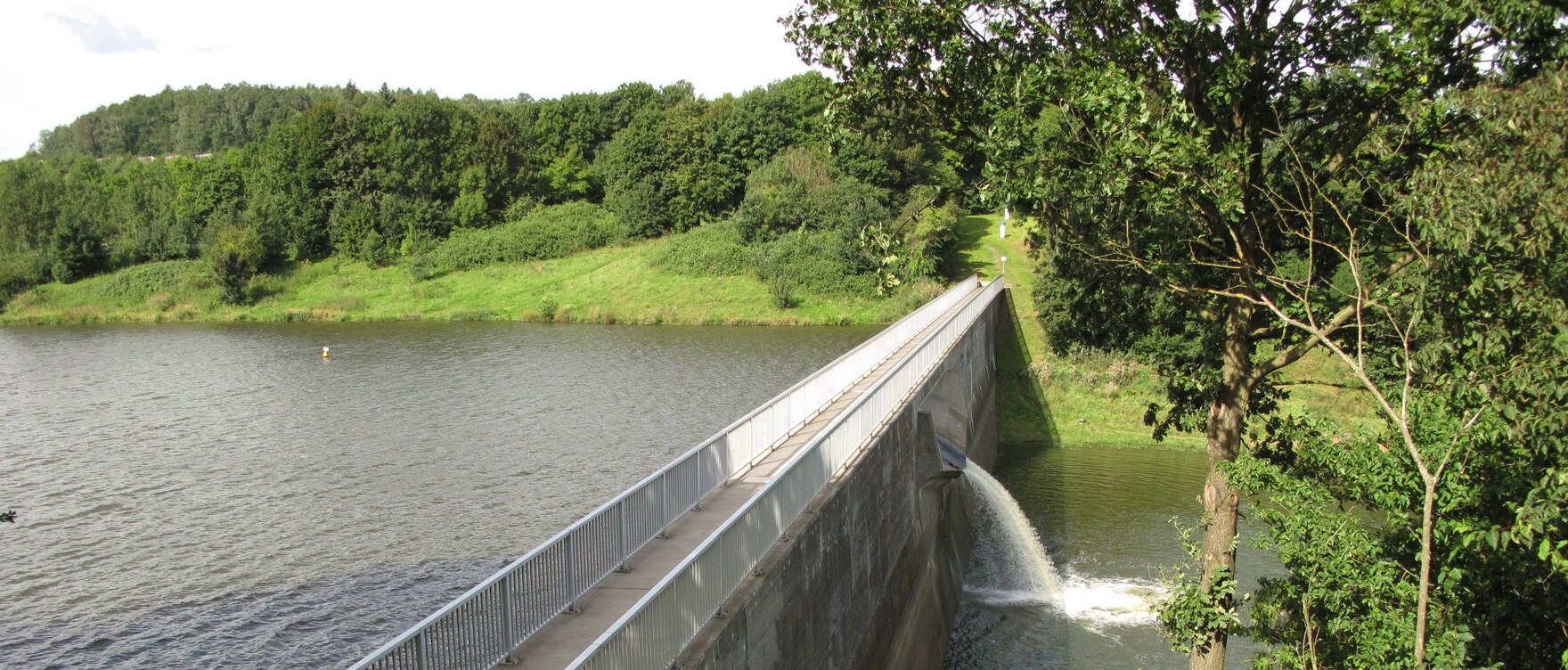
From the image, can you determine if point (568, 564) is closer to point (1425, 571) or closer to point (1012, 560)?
point (1425, 571)

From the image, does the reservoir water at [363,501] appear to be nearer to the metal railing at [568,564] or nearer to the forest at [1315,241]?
the forest at [1315,241]

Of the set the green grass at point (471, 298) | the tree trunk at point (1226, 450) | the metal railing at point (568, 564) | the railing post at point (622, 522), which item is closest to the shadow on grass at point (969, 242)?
the green grass at point (471, 298)

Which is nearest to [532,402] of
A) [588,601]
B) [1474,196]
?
[588,601]

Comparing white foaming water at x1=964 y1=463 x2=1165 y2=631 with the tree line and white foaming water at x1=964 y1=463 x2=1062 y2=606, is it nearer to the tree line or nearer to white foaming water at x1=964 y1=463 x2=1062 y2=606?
white foaming water at x1=964 y1=463 x2=1062 y2=606

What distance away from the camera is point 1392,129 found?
1076cm

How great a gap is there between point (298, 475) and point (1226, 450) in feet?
64.1

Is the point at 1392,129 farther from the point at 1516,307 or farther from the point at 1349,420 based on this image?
the point at 1349,420

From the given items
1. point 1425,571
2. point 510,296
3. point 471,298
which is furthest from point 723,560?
point 471,298

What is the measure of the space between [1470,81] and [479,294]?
6023cm

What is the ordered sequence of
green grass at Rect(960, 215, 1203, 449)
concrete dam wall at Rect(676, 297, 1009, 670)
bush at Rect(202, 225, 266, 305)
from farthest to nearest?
1. bush at Rect(202, 225, 266, 305)
2. green grass at Rect(960, 215, 1203, 449)
3. concrete dam wall at Rect(676, 297, 1009, 670)

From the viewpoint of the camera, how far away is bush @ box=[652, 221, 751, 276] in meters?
63.2

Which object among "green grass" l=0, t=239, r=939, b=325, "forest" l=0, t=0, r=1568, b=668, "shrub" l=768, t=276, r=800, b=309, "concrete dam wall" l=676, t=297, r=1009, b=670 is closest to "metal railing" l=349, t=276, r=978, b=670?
"concrete dam wall" l=676, t=297, r=1009, b=670

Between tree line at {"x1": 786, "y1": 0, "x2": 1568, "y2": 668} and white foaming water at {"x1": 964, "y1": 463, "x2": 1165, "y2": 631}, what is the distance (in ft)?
19.2

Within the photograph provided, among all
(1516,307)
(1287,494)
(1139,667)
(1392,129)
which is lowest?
(1139,667)
